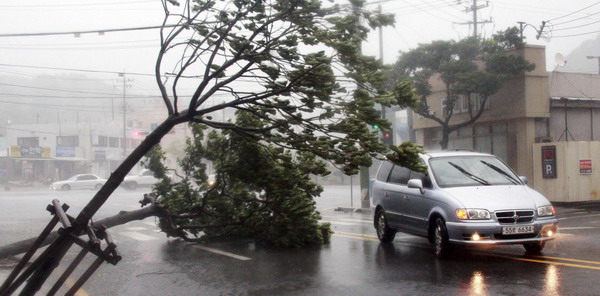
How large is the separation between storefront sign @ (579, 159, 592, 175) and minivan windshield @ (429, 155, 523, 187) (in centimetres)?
1238

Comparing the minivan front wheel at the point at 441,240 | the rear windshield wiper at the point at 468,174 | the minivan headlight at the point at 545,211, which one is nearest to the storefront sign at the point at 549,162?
the rear windshield wiper at the point at 468,174

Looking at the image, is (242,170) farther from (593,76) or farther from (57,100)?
(57,100)

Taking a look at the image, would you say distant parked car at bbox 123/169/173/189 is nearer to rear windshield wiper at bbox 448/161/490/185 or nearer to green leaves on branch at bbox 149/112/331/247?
green leaves on branch at bbox 149/112/331/247

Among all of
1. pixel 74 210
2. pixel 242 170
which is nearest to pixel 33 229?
pixel 74 210

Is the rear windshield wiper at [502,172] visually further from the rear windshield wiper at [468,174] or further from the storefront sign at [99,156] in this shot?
the storefront sign at [99,156]

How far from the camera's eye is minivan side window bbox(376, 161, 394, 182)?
499 inches

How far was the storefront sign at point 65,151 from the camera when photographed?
2783 inches

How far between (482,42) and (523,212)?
54.5ft

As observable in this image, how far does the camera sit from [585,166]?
22.2m

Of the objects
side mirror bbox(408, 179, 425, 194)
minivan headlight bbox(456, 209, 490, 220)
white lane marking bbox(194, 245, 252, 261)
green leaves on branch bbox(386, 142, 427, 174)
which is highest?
green leaves on branch bbox(386, 142, 427, 174)

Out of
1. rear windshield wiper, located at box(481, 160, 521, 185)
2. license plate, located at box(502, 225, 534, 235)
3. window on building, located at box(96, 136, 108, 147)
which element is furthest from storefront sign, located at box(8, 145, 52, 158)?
license plate, located at box(502, 225, 534, 235)

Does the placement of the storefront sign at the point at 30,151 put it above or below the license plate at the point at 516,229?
above

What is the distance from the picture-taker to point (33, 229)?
19.4 metres

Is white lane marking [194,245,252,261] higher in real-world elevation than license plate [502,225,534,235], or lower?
lower
